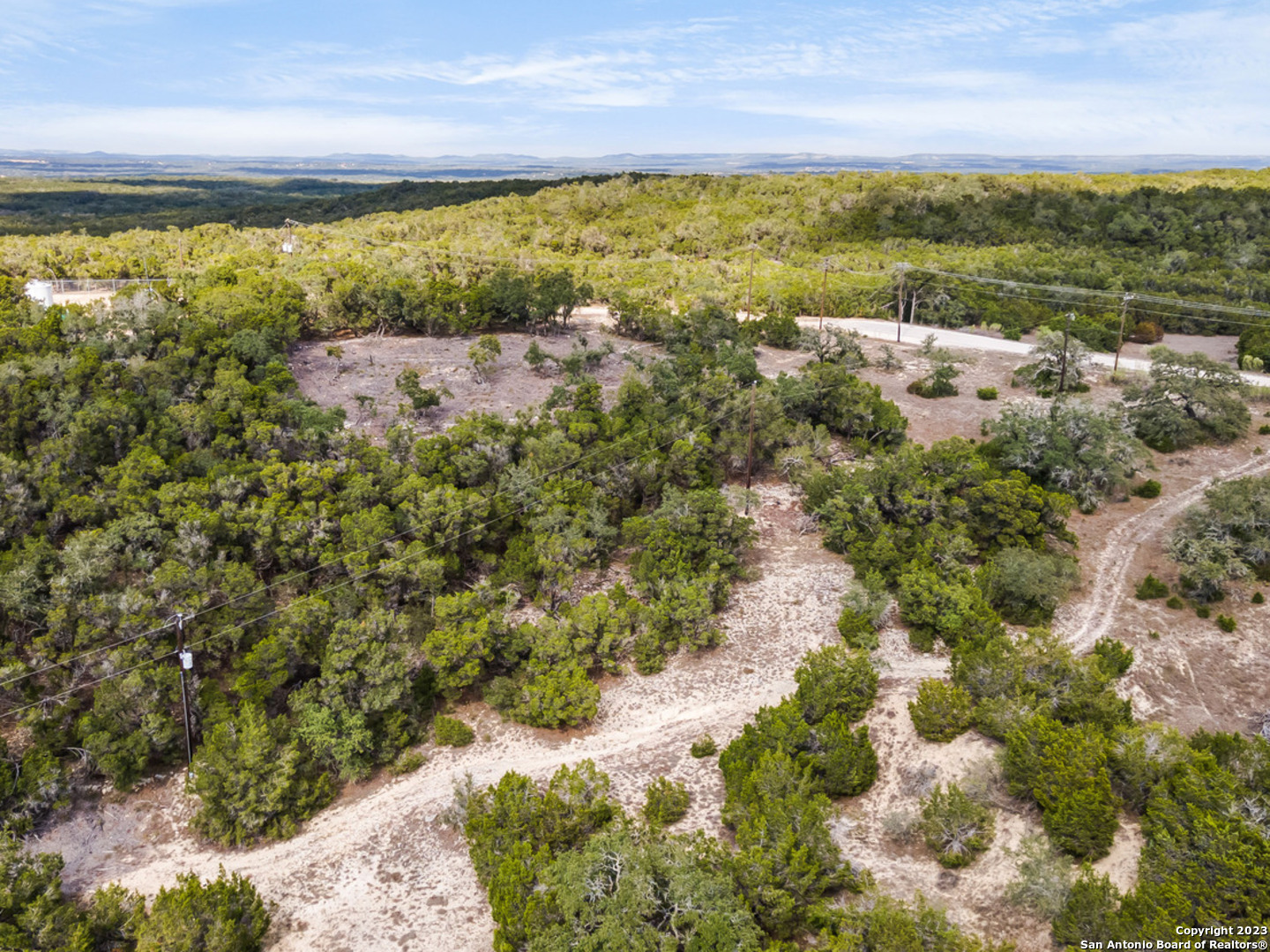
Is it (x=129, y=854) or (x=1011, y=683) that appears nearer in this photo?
(x=129, y=854)

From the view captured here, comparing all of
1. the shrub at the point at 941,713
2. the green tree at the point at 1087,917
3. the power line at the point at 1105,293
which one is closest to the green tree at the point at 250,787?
the shrub at the point at 941,713

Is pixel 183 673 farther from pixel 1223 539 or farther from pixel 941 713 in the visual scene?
pixel 1223 539

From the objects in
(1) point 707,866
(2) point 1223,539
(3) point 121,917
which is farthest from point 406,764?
(2) point 1223,539

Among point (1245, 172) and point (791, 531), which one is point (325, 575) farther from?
point (1245, 172)

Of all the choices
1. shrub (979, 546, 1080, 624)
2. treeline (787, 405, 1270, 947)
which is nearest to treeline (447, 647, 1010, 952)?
treeline (787, 405, 1270, 947)

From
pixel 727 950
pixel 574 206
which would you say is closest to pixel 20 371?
pixel 727 950

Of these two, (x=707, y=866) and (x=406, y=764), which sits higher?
(x=707, y=866)
